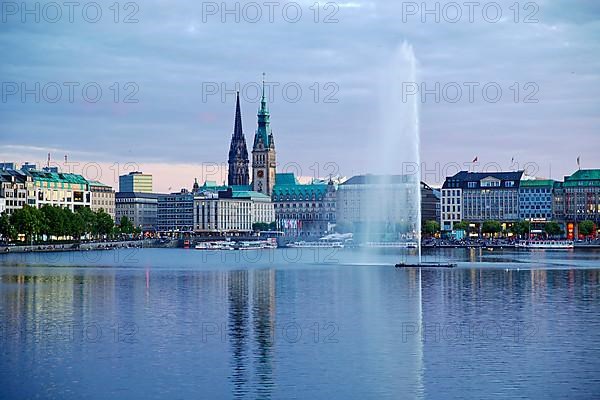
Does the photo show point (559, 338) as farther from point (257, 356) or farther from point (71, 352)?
point (71, 352)

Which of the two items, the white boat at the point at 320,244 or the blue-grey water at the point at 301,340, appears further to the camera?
the white boat at the point at 320,244

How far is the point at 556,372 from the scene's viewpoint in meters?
31.0

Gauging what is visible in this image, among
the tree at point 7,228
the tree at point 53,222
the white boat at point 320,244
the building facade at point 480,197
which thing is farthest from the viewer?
the building facade at point 480,197

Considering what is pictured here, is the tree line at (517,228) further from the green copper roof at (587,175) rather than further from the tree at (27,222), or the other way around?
the tree at (27,222)

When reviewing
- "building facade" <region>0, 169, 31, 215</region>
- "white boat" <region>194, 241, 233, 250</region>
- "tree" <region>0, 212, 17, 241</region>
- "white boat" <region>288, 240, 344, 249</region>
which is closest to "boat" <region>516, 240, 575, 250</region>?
"white boat" <region>288, 240, 344, 249</region>

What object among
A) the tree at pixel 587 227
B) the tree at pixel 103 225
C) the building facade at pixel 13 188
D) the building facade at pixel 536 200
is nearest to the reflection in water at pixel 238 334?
the tree at pixel 103 225

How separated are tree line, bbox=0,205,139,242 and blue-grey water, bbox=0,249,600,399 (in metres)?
65.4

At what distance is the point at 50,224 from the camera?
13662 cm

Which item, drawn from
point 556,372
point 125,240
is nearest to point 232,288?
point 556,372

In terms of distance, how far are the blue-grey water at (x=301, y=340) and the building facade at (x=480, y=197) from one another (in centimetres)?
11472

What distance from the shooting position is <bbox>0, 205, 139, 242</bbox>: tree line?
424 ft

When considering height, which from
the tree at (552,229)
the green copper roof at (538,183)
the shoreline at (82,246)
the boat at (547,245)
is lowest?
the boat at (547,245)

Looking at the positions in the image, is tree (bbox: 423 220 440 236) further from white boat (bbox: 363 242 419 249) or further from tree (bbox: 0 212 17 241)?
tree (bbox: 0 212 17 241)

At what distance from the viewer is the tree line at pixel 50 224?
424 ft
